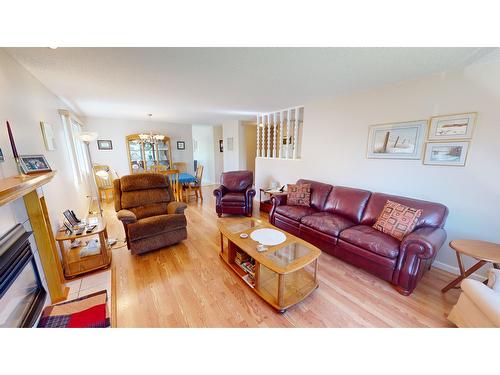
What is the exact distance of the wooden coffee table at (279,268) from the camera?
148 centimetres

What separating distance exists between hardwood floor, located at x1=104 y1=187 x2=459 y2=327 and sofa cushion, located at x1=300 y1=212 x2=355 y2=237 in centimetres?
39

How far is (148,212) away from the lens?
8.46 ft

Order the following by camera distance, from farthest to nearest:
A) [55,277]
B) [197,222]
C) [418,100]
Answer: [197,222] < [418,100] < [55,277]

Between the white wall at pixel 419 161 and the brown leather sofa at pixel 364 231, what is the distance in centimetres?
29

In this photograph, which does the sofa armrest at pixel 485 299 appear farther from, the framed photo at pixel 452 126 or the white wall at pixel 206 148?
the white wall at pixel 206 148

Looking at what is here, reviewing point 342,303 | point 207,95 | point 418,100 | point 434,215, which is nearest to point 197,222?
point 207,95

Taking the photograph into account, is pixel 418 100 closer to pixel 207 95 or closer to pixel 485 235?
pixel 485 235

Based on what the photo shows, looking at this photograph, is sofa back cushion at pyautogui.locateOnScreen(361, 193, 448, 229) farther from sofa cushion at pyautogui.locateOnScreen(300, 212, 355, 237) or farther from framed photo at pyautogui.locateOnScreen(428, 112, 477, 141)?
framed photo at pyautogui.locateOnScreen(428, 112, 477, 141)

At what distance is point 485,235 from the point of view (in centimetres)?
183

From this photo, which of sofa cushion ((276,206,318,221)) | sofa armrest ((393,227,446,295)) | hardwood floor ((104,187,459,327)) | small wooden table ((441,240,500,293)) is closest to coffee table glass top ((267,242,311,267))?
hardwood floor ((104,187,459,327))

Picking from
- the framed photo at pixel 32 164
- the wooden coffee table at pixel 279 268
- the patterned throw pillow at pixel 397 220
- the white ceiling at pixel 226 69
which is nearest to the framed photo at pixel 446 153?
the patterned throw pillow at pixel 397 220
